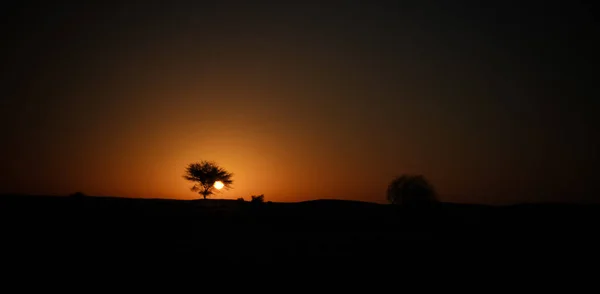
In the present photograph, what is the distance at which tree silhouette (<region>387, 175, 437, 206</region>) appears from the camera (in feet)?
146

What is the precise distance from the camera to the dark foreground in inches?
637

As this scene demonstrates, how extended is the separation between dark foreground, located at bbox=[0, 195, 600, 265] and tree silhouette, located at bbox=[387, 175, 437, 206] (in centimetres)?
1499

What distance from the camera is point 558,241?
62.2 ft

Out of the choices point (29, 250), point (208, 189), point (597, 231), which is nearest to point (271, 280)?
point (29, 250)

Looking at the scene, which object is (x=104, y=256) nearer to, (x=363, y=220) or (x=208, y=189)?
(x=363, y=220)

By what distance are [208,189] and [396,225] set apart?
3645 cm

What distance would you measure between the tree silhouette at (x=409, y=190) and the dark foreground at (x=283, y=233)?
1499cm

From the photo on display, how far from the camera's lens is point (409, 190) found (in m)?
45.6

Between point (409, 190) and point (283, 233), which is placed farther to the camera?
point (409, 190)

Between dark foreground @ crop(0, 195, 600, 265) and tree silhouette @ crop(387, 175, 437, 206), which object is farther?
tree silhouette @ crop(387, 175, 437, 206)

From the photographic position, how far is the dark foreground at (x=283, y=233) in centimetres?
1617

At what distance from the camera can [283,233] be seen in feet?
69.8

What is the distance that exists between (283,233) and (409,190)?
93.1 feet

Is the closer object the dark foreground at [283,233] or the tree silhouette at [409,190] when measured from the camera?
the dark foreground at [283,233]
